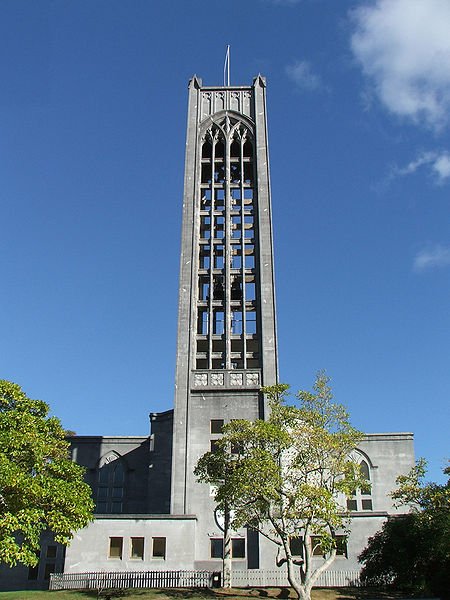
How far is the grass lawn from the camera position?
109ft

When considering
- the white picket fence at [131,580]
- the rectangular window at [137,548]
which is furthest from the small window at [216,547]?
the rectangular window at [137,548]

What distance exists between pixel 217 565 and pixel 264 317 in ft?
62.7

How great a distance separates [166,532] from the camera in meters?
40.5

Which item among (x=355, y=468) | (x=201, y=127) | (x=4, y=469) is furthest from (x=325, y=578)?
(x=201, y=127)

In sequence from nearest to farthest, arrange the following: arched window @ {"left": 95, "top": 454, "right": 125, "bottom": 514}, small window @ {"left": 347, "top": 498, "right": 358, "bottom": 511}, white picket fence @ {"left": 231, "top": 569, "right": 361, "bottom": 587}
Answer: white picket fence @ {"left": 231, "top": 569, "right": 361, "bottom": 587} → small window @ {"left": 347, "top": 498, "right": 358, "bottom": 511} → arched window @ {"left": 95, "top": 454, "right": 125, "bottom": 514}

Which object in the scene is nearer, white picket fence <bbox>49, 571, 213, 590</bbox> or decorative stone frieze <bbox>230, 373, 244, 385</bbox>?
white picket fence <bbox>49, 571, 213, 590</bbox>

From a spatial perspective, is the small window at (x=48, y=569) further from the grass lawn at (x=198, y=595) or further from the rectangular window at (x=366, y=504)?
the rectangular window at (x=366, y=504)

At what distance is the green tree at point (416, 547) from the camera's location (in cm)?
3294

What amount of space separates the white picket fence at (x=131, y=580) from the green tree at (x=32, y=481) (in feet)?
25.2

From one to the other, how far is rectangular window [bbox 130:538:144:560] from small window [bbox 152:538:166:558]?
0.80 meters

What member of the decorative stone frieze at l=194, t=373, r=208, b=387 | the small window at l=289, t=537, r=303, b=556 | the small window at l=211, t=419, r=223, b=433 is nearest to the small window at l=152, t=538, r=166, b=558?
the small window at l=289, t=537, r=303, b=556

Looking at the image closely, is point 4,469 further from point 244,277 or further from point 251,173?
point 251,173

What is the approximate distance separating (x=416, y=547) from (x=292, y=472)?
8.40m

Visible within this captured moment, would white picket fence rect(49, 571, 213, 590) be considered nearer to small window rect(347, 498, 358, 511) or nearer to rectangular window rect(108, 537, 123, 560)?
rectangular window rect(108, 537, 123, 560)
